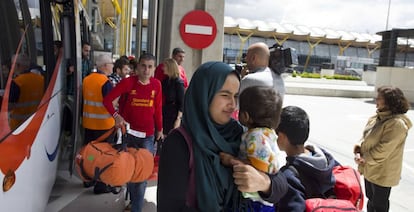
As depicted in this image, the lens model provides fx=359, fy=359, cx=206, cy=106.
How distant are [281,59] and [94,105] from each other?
7.73 ft

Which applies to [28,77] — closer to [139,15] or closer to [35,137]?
[35,137]

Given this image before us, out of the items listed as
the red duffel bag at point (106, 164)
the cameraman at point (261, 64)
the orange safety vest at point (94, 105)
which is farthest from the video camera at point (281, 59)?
the orange safety vest at point (94, 105)

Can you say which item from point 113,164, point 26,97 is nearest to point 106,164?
point 113,164

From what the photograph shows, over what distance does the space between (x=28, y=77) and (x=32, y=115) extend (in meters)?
0.28

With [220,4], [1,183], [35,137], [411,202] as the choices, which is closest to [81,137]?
[35,137]

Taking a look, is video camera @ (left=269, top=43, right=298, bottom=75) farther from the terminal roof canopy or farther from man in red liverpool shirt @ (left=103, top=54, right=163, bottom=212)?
the terminal roof canopy

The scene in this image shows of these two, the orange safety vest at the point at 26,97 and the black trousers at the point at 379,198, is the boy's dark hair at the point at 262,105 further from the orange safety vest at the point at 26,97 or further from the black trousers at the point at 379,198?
the black trousers at the point at 379,198

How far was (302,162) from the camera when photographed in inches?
75.3

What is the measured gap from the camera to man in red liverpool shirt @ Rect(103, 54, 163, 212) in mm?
3984

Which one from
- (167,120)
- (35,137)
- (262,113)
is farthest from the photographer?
(167,120)

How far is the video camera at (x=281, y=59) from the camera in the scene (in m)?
3.82

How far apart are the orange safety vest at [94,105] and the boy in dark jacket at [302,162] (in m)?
2.97

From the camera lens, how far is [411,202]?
5008mm

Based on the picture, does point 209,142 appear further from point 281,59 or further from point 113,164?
point 281,59
